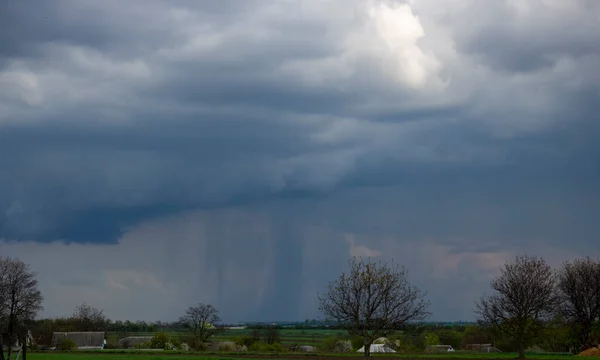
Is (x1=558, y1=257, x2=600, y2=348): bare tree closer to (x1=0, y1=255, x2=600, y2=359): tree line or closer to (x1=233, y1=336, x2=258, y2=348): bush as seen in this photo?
(x1=0, y1=255, x2=600, y2=359): tree line

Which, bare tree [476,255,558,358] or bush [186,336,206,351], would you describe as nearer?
bare tree [476,255,558,358]

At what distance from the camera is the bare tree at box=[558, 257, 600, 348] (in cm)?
9412

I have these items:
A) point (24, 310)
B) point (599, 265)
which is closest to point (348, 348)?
point (599, 265)

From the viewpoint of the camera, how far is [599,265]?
97.3 meters

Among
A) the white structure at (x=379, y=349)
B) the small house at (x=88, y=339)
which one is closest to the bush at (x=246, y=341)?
the white structure at (x=379, y=349)

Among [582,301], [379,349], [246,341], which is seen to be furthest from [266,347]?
[582,301]

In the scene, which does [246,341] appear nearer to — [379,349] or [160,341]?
[160,341]

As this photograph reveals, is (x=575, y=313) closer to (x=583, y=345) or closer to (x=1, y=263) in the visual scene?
(x=583, y=345)

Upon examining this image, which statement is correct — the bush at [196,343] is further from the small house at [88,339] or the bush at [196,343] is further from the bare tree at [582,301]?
the bare tree at [582,301]

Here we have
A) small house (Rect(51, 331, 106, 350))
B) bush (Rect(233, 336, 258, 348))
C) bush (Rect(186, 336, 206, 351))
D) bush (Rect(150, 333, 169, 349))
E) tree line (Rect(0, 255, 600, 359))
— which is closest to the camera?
tree line (Rect(0, 255, 600, 359))

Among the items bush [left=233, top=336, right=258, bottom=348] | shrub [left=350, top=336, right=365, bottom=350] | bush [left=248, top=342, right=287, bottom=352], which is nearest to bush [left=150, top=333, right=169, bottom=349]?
bush [left=233, top=336, right=258, bottom=348]

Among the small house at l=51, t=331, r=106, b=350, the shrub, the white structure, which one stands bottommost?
the white structure

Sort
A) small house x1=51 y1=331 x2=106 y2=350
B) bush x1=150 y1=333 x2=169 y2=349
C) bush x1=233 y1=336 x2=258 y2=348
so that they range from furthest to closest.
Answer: small house x1=51 y1=331 x2=106 y2=350
bush x1=150 y1=333 x2=169 y2=349
bush x1=233 y1=336 x2=258 y2=348

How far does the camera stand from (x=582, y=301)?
94562 millimetres
